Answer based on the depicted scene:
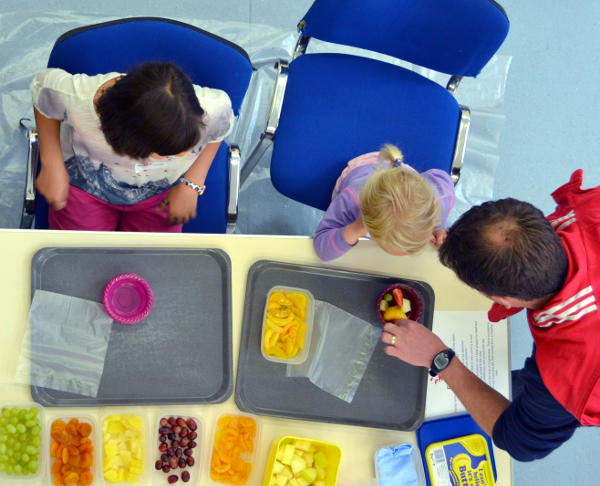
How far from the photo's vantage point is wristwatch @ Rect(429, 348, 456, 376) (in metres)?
1.14

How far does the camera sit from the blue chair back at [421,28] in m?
1.24

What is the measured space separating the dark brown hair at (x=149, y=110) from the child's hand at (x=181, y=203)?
0.84 ft

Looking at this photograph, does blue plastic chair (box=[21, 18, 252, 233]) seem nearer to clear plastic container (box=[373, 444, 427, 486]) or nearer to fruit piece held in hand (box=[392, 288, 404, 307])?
fruit piece held in hand (box=[392, 288, 404, 307])

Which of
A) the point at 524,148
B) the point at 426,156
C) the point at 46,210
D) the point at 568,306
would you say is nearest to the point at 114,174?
the point at 46,210

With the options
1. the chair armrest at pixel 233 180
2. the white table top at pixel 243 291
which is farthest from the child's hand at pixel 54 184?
the chair armrest at pixel 233 180

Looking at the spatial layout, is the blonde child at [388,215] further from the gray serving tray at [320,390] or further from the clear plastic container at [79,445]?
the clear plastic container at [79,445]

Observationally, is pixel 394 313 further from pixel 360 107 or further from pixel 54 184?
pixel 54 184

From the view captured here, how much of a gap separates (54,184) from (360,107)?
74 cm

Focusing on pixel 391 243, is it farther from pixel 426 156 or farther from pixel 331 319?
pixel 426 156

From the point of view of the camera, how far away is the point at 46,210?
1310mm

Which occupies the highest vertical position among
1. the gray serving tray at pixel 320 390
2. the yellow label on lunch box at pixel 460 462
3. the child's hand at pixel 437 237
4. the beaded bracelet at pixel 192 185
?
the child's hand at pixel 437 237

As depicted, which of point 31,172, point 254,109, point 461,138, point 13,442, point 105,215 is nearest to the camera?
point 13,442

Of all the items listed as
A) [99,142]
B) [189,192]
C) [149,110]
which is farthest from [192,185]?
[149,110]

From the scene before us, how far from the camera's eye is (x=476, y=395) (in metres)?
1.15
